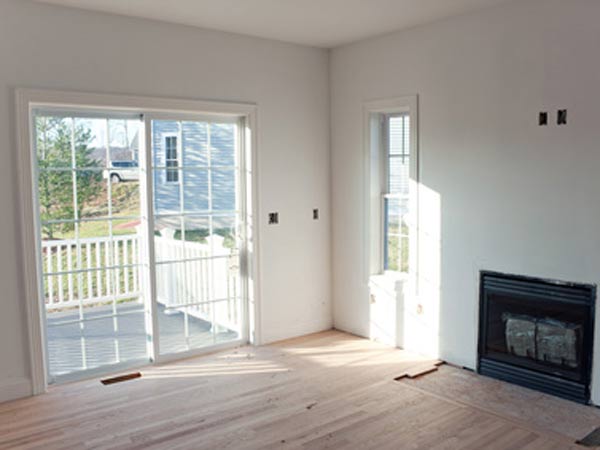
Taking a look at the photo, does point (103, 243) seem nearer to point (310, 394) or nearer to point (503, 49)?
point (310, 394)

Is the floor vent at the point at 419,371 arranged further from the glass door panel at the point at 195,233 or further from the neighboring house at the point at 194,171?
the neighboring house at the point at 194,171

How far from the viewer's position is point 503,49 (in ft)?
13.8

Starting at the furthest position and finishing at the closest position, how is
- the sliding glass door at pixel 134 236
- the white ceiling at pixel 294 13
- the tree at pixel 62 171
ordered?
the sliding glass door at pixel 134 236 < the tree at pixel 62 171 < the white ceiling at pixel 294 13

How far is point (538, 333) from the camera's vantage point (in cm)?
418

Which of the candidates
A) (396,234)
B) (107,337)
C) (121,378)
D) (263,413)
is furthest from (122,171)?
(396,234)

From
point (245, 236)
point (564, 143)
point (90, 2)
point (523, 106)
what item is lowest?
point (245, 236)

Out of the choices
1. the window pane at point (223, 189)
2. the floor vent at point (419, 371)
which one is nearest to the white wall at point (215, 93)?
the window pane at point (223, 189)

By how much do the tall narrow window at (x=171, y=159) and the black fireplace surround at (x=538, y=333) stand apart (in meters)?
2.65

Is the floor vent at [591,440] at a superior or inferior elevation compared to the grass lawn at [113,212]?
inferior

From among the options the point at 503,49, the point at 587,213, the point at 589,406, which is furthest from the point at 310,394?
the point at 503,49

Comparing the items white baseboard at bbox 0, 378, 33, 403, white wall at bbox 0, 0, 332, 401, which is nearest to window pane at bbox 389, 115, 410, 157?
white wall at bbox 0, 0, 332, 401

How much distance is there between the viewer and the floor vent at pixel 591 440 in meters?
3.34

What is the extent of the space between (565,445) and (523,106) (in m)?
2.28

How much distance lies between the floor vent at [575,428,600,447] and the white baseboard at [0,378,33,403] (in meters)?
3.69
